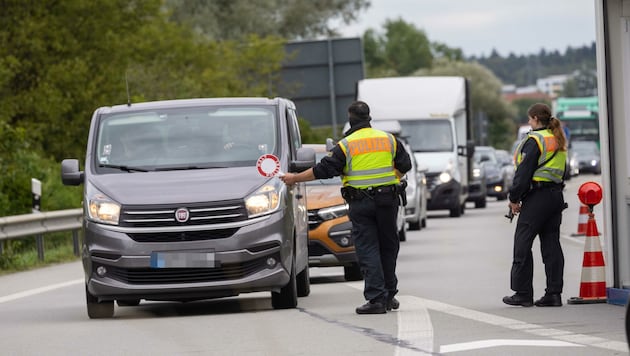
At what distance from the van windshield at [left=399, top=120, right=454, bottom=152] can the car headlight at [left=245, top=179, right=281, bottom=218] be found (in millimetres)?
20711

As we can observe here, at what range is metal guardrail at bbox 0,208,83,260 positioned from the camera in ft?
71.3

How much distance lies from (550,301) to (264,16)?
5795cm

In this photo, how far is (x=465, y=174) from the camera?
122 feet

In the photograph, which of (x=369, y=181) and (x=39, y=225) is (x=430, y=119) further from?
(x=369, y=181)

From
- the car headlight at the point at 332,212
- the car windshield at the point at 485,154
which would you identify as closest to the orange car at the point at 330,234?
A: the car headlight at the point at 332,212

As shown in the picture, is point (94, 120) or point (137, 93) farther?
point (137, 93)

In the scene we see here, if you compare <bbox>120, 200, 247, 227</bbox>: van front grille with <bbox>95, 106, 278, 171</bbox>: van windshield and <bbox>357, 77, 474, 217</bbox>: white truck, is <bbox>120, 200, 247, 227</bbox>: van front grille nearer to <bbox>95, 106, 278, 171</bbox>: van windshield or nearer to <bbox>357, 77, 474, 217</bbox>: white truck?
<bbox>95, 106, 278, 171</bbox>: van windshield

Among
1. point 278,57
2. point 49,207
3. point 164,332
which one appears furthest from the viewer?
point 278,57

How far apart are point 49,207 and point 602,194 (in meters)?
17.0

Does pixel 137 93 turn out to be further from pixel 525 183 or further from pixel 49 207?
pixel 525 183

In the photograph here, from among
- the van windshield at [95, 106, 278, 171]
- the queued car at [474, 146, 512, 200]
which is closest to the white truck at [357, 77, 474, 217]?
the queued car at [474, 146, 512, 200]

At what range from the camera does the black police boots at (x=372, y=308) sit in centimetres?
1287

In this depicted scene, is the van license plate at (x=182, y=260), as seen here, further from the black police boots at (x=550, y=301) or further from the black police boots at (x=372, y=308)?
the black police boots at (x=550, y=301)

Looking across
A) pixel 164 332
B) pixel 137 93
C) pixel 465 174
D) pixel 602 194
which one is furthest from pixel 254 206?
pixel 137 93
